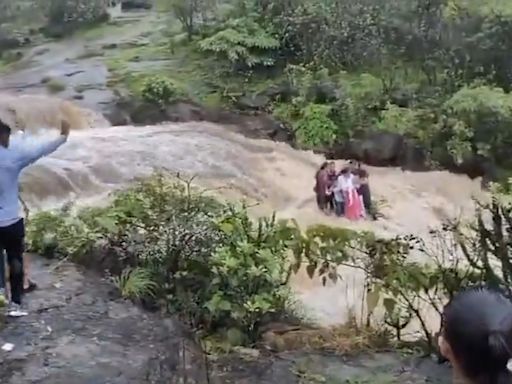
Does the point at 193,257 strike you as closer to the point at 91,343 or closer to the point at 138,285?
the point at 138,285

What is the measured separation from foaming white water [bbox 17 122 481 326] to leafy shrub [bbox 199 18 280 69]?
8.59ft

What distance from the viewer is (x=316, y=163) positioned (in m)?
14.7

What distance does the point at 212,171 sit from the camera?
534 inches

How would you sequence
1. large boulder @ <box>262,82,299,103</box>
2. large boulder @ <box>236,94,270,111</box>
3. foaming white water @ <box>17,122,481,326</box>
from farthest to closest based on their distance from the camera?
1. large boulder @ <box>262,82,299,103</box>
2. large boulder @ <box>236,94,270,111</box>
3. foaming white water @ <box>17,122,481,326</box>

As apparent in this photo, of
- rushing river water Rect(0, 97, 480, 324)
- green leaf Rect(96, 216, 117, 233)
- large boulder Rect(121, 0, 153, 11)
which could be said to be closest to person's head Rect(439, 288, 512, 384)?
green leaf Rect(96, 216, 117, 233)

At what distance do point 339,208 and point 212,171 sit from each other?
209cm

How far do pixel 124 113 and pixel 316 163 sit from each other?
12.1 ft

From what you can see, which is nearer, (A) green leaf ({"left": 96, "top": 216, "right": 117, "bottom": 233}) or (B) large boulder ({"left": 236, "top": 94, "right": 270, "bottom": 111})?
(A) green leaf ({"left": 96, "top": 216, "right": 117, "bottom": 233})

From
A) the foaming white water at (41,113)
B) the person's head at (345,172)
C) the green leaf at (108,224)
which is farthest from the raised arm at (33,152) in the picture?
the foaming white water at (41,113)

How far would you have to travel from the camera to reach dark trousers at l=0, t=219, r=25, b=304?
19.1ft

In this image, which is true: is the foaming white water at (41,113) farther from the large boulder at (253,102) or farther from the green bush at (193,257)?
the green bush at (193,257)

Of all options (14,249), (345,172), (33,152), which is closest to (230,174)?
(345,172)

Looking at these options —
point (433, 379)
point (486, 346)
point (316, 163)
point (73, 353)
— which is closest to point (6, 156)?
point (73, 353)

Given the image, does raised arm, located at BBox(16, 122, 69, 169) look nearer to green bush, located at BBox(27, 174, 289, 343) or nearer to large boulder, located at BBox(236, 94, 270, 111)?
green bush, located at BBox(27, 174, 289, 343)
